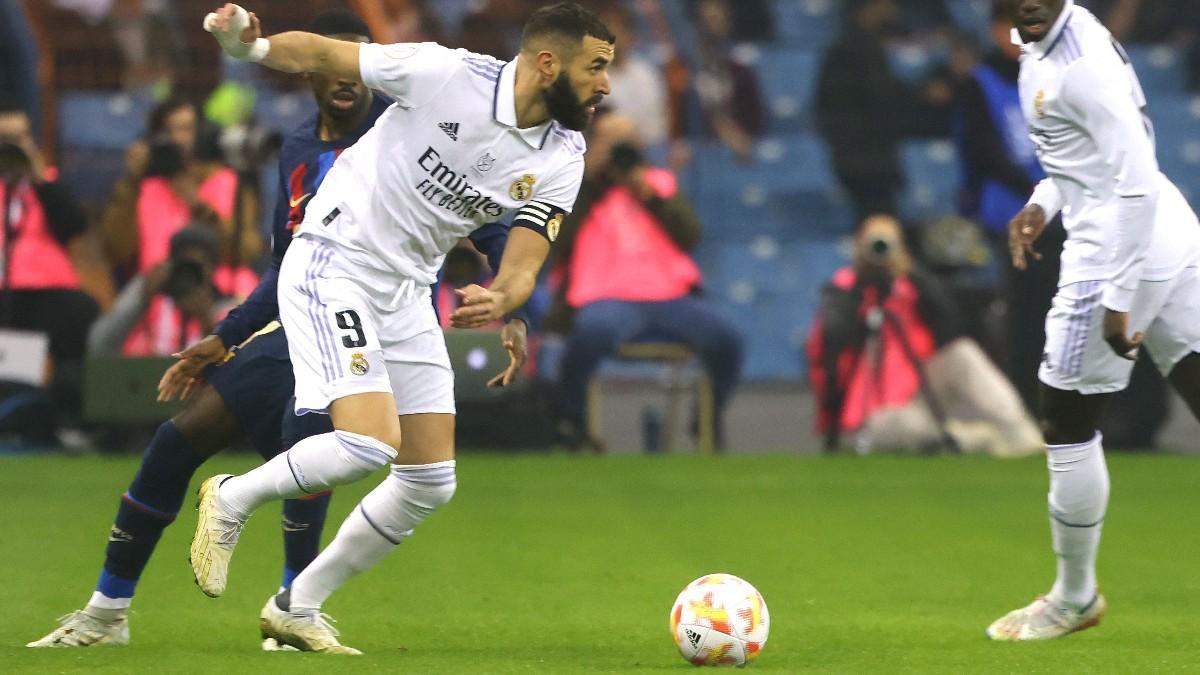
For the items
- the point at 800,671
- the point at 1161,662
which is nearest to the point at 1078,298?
the point at 1161,662

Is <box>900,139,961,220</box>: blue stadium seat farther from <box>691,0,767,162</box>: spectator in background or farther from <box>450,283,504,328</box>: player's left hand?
<box>450,283,504,328</box>: player's left hand

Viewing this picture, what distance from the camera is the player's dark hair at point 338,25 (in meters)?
6.84

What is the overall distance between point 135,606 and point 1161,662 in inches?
141

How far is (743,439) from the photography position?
14.1 m

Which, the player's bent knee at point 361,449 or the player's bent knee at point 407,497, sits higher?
the player's bent knee at point 361,449

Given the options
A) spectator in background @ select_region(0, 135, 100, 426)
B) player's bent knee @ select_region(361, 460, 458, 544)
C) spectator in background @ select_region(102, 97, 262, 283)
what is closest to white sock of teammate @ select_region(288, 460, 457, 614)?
player's bent knee @ select_region(361, 460, 458, 544)

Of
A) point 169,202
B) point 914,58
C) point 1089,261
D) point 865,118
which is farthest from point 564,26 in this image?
point 914,58

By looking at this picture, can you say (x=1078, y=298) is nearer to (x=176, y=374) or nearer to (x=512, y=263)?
(x=512, y=263)

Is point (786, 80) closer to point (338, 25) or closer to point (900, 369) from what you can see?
point (900, 369)

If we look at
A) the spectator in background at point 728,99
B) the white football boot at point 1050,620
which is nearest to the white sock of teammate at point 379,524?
the white football boot at point 1050,620

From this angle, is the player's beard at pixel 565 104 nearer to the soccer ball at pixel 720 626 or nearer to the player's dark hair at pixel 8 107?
the soccer ball at pixel 720 626

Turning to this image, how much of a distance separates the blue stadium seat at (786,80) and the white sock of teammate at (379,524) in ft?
39.2

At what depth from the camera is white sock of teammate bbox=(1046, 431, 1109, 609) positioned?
657 cm

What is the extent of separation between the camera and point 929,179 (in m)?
16.8
